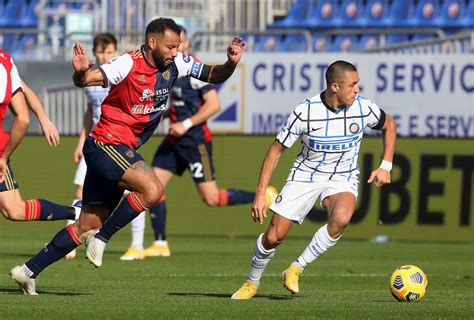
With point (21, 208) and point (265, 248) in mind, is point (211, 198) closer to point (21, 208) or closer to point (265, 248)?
point (21, 208)

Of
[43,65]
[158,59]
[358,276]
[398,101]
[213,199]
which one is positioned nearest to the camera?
[158,59]

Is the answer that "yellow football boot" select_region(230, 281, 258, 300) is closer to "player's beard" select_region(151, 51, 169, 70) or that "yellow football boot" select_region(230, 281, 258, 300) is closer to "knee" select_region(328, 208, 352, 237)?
"knee" select_region(328, 208, 352, 237)

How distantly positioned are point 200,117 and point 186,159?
55 cm

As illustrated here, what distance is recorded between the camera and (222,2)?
24422 mm

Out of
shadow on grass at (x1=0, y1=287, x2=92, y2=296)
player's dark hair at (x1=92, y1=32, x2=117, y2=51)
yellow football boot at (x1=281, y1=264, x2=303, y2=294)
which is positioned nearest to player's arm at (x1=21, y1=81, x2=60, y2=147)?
shadow on grass at (x1=0, y1=287, x2=92, y2=296)

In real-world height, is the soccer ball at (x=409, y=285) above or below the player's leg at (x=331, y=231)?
below

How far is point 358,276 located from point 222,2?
13.3 meters

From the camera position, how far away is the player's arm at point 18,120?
360 inches

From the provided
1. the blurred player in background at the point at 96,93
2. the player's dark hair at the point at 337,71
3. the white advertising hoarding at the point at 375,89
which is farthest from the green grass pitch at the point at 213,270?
the white advertising hoarding at the point at 375,89

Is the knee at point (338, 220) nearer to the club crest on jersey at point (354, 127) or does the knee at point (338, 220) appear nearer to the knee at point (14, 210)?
the club crest on jersey at point (354, 127)

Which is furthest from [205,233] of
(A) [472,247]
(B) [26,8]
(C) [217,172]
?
(B) [26,8]

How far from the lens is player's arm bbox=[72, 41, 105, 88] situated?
27.8 ft

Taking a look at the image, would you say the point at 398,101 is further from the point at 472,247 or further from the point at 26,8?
the point at 26,8

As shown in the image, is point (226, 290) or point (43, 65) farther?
point (43, 65)
